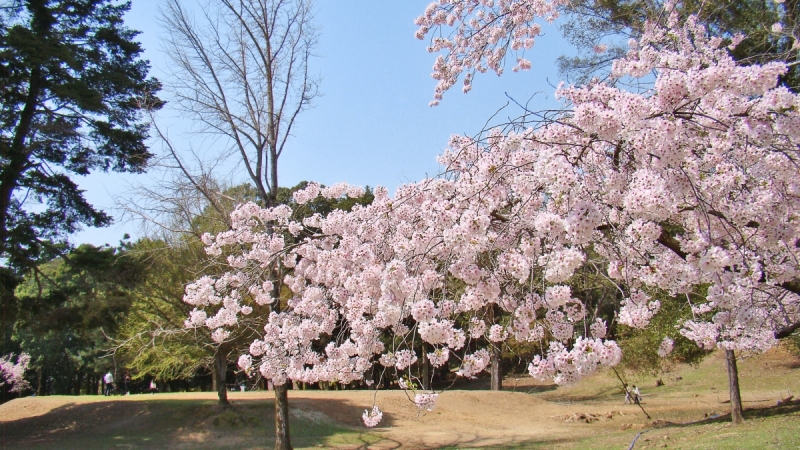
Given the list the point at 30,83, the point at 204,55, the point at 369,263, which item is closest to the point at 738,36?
the point at 369,263

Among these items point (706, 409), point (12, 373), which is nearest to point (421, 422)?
point (706, 409)

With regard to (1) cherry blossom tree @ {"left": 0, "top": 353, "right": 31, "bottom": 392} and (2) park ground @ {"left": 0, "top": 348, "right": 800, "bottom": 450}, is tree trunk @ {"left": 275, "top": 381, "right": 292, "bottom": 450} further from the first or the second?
(1) cherry blossom tree @ {"left": 0, "top": 353, "right": 31, "bottom": 392}

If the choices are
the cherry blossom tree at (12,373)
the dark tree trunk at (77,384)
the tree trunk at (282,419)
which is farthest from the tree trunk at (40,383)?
the tree trunk at (282,419)

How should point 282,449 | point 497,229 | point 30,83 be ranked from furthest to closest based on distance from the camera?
point 30,83, point 282,449, point 497,229

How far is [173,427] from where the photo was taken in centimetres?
1503

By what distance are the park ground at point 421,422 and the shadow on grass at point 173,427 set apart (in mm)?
29

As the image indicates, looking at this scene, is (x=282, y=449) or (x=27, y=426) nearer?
(x=282, y=449)

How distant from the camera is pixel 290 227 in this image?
7.02 metres

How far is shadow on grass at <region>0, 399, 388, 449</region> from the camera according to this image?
45.1ft

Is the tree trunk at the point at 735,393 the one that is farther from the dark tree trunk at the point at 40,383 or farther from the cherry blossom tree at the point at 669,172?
the dark tree trunk at the point at 40,383

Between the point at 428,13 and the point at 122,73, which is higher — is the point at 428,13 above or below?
below

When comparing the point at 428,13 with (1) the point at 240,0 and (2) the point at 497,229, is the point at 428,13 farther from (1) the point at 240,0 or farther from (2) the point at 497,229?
(1) the point at 240,0

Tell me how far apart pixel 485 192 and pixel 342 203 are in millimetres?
19388

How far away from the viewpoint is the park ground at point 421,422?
1213 centimetres
